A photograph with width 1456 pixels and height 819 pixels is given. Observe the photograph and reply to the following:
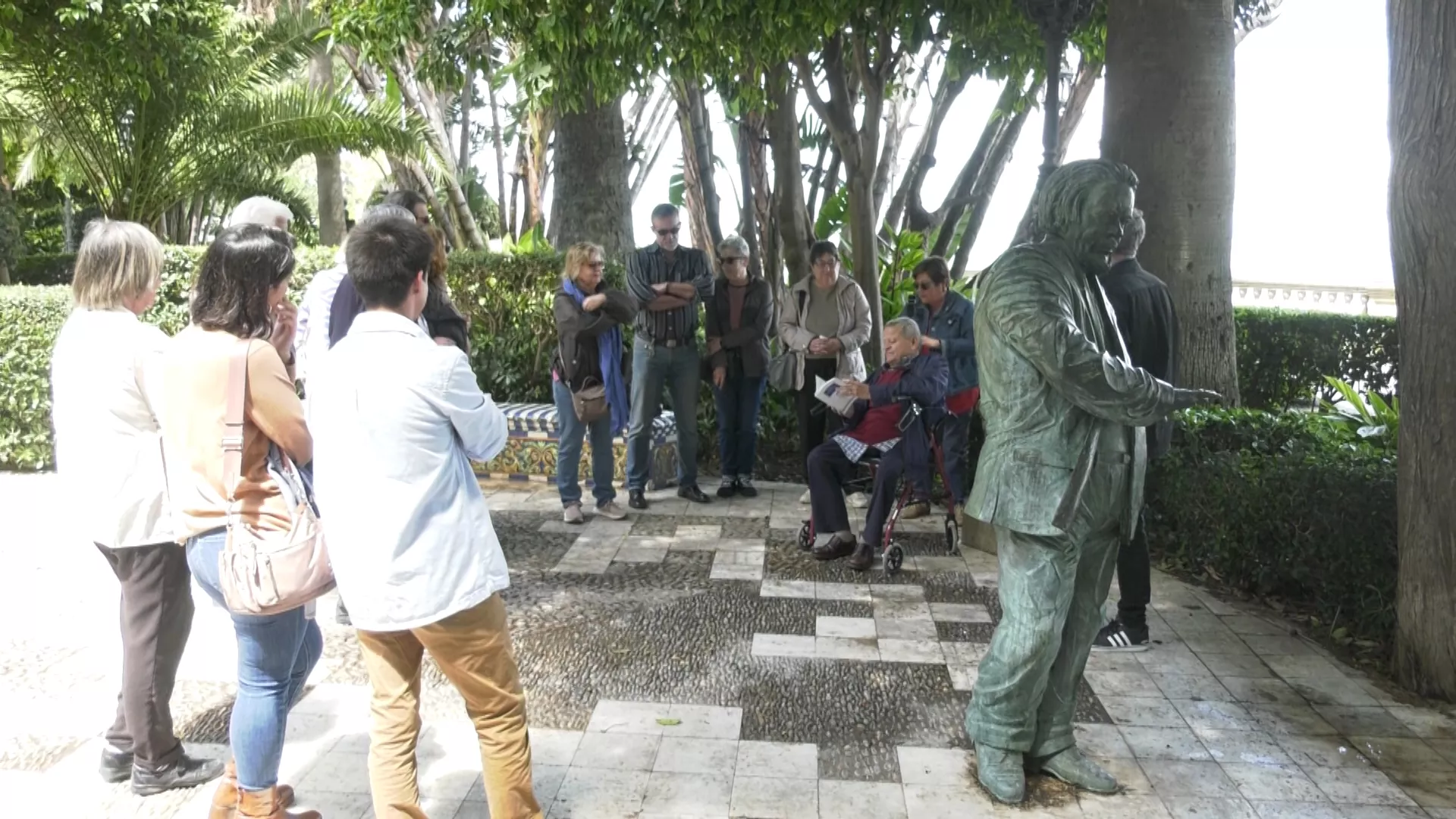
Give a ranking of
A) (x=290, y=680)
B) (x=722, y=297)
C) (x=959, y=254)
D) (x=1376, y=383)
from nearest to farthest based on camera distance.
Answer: (x=290, y=680) → (x=722, y=297) → (x=1376, y=383) → (x=959, y=254)

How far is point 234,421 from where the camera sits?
267cm

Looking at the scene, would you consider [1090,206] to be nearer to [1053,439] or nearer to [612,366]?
[1053,439]

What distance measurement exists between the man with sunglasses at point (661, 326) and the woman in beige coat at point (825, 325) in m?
0.66

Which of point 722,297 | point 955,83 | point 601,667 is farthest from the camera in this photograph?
point 955,83

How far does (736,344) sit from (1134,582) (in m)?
3.46

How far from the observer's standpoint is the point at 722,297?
748 cm

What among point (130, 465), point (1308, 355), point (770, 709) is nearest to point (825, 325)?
point (770, 709)

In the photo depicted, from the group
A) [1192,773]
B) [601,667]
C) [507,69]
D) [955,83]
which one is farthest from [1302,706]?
[955,83]

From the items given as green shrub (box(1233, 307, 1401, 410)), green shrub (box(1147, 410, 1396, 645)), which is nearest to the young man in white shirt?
green shrub (box(1147, 410, 1396, 645))

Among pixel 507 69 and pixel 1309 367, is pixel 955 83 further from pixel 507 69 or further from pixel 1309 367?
pixel 507 69

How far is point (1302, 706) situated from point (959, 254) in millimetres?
9303

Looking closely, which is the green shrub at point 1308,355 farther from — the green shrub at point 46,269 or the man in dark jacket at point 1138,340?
the green shrub at point 46,269

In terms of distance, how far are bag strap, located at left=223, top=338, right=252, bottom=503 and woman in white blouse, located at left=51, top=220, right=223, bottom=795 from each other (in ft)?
1.91

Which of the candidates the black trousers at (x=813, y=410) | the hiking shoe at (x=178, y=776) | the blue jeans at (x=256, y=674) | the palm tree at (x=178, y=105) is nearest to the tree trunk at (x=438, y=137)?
the palm tree at (x=178, y=105)
